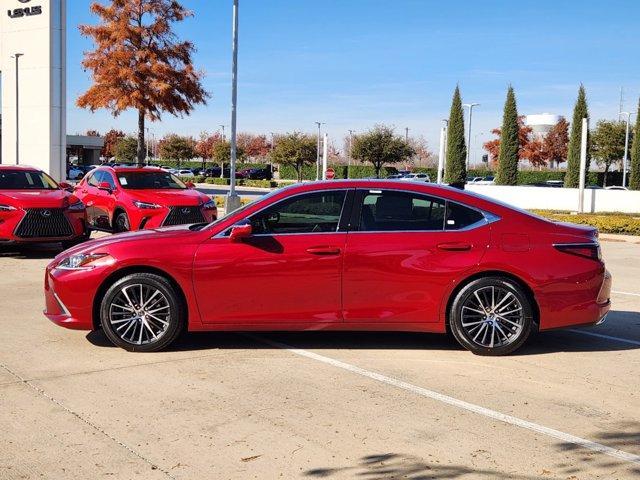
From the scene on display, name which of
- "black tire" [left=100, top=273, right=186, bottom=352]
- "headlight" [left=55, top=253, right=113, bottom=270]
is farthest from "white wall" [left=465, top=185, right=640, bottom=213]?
"headlight" [left=55, top=253, right=113, bottom=270]

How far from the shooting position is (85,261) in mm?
6324

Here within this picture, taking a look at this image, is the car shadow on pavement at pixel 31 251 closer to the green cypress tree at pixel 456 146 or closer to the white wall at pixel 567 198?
the white wall at pixel 567 198

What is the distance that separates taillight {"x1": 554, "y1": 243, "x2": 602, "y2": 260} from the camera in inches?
248

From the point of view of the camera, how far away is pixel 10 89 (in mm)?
37250

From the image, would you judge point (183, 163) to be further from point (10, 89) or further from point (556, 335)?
point (556, 335)

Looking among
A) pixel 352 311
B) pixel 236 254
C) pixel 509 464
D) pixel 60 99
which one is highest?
pixel 60 99

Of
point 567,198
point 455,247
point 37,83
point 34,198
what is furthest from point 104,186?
point 37,83

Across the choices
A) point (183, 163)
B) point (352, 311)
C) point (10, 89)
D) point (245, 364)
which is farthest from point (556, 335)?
point (183, 163)

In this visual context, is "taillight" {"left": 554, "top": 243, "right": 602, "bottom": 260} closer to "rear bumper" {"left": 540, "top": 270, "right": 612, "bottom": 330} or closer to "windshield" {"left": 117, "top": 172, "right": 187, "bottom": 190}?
"rear bumper" {"left": 540, "top": 270, "right": 612, "bottom": 330}

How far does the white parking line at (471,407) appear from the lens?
4.26 m

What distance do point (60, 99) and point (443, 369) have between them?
3465 cm

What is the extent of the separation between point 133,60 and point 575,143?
24.0m

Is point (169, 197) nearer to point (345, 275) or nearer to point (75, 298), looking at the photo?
point (75, 298)

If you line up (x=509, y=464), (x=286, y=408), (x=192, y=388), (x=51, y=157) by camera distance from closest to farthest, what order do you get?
1. (x=509, y=464)
2. (x=286, y=408)
3. (x=192, y=388)
4. (x=51, y=157)
